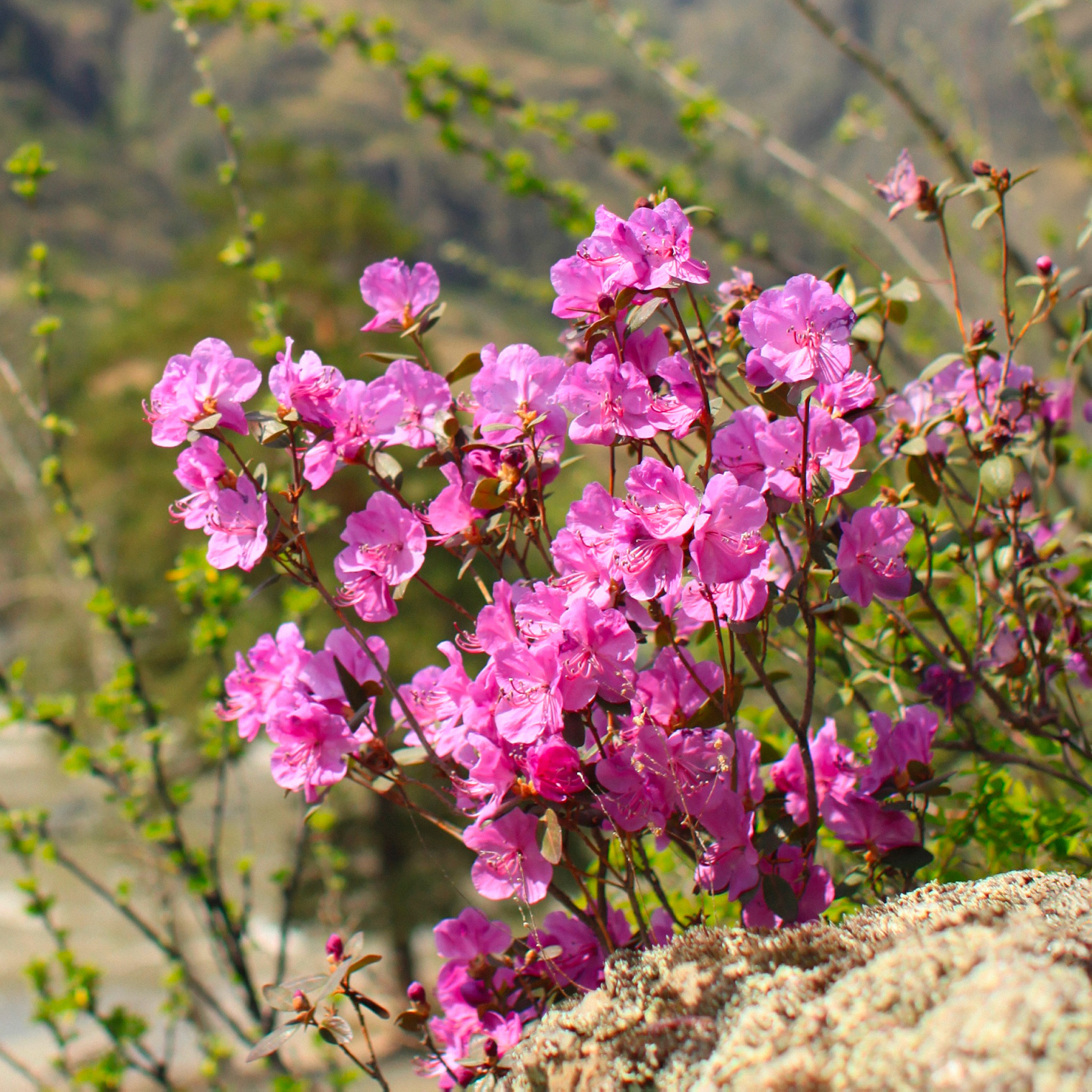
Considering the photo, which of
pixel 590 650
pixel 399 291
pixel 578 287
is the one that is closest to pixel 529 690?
pixel 590 650

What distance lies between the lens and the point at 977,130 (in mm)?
3740

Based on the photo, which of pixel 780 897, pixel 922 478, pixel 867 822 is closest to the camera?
pixel 780 897

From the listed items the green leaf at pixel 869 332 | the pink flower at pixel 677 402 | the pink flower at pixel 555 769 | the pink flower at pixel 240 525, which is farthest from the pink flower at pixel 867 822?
the pink flower at pixel 240 525

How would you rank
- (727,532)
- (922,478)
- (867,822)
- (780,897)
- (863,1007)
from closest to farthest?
(863,1007), (727,532), (780,897), (867,822), (922,478)

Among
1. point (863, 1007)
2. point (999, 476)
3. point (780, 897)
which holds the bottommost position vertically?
point (863, 1007)

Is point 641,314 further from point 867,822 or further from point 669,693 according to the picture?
point 867,822

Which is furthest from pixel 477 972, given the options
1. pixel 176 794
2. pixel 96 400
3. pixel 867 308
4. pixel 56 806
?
pixel 56 806

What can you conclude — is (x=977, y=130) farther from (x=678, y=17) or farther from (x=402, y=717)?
(x=678, y=17)

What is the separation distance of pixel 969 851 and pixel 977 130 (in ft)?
10.3

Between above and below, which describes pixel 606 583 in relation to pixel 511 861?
above

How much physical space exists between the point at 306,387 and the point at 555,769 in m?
0.49

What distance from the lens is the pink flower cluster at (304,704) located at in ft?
3.33

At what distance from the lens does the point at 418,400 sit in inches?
43.0

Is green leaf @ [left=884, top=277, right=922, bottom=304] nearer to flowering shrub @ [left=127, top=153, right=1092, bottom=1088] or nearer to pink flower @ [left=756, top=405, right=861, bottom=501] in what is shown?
flowering shrub @ [left=127, top=153, right=1092, bottom=1088]
